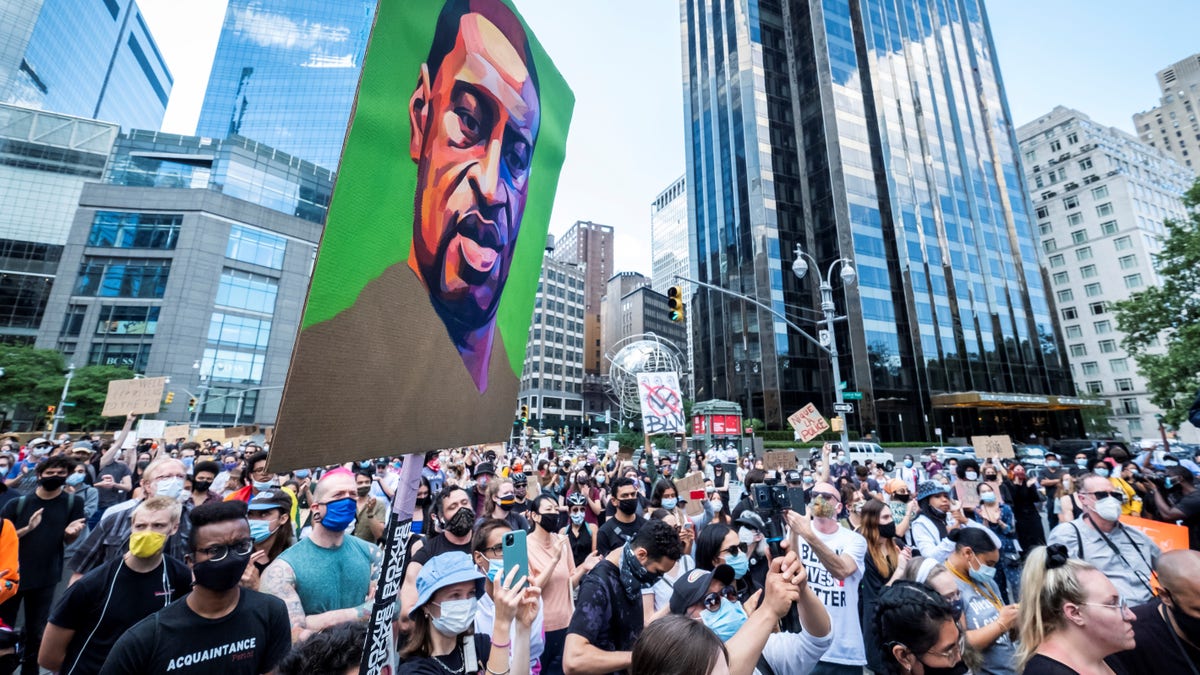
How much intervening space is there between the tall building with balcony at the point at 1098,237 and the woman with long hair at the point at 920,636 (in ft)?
237

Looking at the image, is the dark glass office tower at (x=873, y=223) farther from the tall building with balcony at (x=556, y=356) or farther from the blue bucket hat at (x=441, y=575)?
the blue bucket hat at (x=441, y=575)

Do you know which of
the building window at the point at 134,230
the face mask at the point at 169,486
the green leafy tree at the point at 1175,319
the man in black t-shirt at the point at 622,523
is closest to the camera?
the face mask at the point at 169,486

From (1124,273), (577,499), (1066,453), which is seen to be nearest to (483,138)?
(577,499)

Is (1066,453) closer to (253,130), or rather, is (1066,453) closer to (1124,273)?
(1124,273)

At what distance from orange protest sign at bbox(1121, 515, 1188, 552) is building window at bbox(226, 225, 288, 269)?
65.0m

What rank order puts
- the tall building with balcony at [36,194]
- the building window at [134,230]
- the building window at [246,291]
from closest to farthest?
the tall building with balcony at [36,194], the building window at [134,230], the building window at [246,291]

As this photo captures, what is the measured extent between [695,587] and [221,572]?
8.32 ft

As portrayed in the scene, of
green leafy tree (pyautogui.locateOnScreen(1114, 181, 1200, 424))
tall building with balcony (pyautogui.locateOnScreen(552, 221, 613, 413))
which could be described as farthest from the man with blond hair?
tall building with balcony (pyautogui.locateOnScreen(552, 221, 613, 413))

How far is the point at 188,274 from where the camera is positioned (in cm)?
4856

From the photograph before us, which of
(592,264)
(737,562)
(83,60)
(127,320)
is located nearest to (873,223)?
(737,562)

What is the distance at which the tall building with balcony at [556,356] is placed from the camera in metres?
90.9

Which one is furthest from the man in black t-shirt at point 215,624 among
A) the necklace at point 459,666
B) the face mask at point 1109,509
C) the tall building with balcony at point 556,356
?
the tall building with balcony at point 556,356

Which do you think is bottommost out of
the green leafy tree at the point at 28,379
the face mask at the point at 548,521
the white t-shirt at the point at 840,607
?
the white t-shirt at the point at 840,607

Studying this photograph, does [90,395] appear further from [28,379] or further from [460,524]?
[460,524]
